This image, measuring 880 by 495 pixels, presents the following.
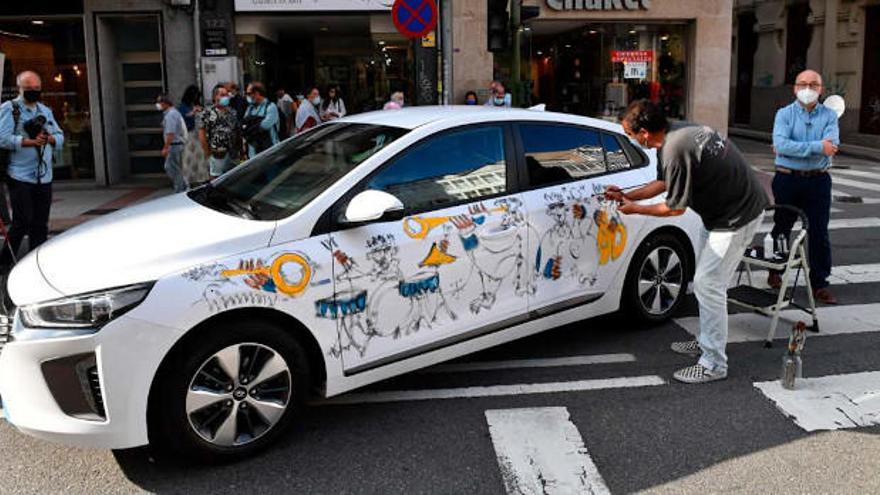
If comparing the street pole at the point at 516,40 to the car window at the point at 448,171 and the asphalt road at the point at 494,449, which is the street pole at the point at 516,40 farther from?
the asphalt road at the point at 494,449

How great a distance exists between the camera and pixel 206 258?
12.5 ft

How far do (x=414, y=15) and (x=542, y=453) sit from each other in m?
7.00

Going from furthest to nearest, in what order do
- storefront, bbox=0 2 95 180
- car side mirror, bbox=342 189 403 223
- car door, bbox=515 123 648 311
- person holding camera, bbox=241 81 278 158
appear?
storefront, bbox=0 2 95 180, person holding camera, bbox=241 81 278 158, car door, bbox=515 123 648 311, car side mirror, bbox=342 189 403 223

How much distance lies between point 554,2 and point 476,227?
1348 cm

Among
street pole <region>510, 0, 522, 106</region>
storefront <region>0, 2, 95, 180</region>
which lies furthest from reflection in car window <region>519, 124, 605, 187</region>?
storefront <region>0, 2, 95, 180</region>

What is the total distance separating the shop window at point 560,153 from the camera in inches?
201

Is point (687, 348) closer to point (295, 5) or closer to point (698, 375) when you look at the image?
point (698, 375)

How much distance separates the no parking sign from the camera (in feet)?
13.8

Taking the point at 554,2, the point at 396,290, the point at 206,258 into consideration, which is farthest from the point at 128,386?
the point at 554,2

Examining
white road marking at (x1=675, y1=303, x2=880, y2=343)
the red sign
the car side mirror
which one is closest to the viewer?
the car side mirror

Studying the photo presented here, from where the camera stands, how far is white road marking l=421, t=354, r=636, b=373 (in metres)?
5.21

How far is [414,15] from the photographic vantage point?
9.81 meters

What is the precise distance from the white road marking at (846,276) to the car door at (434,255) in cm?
316

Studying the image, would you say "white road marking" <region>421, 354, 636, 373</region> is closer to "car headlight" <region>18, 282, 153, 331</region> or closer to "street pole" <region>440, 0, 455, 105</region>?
"car headlight" <region>18, 282, 153, 331</region>
